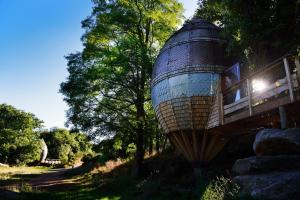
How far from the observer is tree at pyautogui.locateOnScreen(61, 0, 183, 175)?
909 inches

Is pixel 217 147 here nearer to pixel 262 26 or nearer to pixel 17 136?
pixel 262 26

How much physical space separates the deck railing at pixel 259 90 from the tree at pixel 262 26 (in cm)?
99

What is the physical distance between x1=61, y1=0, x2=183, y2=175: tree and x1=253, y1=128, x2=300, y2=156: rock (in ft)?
43.8

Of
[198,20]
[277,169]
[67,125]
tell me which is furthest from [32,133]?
[277,169]

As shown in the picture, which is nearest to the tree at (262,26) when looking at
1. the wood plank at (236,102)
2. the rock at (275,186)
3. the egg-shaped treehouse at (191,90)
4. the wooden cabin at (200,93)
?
the wooden cabin at (200,93)

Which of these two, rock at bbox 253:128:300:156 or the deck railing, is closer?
rock at bbox 253:128:300:156

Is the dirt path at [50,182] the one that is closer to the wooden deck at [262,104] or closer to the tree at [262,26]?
the wooden deck at [262,104]

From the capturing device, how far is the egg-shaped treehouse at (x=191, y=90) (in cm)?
1611

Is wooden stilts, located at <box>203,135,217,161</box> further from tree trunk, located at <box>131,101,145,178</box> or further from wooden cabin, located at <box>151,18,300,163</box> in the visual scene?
tree trunk, located at <box>131,101,145,178</box>

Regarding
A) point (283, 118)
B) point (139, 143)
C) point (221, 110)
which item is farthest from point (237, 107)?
point (139, 143)

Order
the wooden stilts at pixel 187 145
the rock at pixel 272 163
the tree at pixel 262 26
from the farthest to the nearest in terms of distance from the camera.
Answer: the wooden stilts at pixel 187 145 → the tree at pixel 262 26 → the rock at pixel 272 163

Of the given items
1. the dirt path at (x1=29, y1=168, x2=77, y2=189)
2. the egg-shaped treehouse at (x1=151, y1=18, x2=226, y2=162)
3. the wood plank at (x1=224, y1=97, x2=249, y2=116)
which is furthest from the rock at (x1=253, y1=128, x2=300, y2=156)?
the dirt path at (x1=29, y1=168, x2=77, y2=189)

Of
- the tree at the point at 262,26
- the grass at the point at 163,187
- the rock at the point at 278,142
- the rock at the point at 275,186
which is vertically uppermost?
the tree at the point at 262,26

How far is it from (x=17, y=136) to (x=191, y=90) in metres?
43.1
